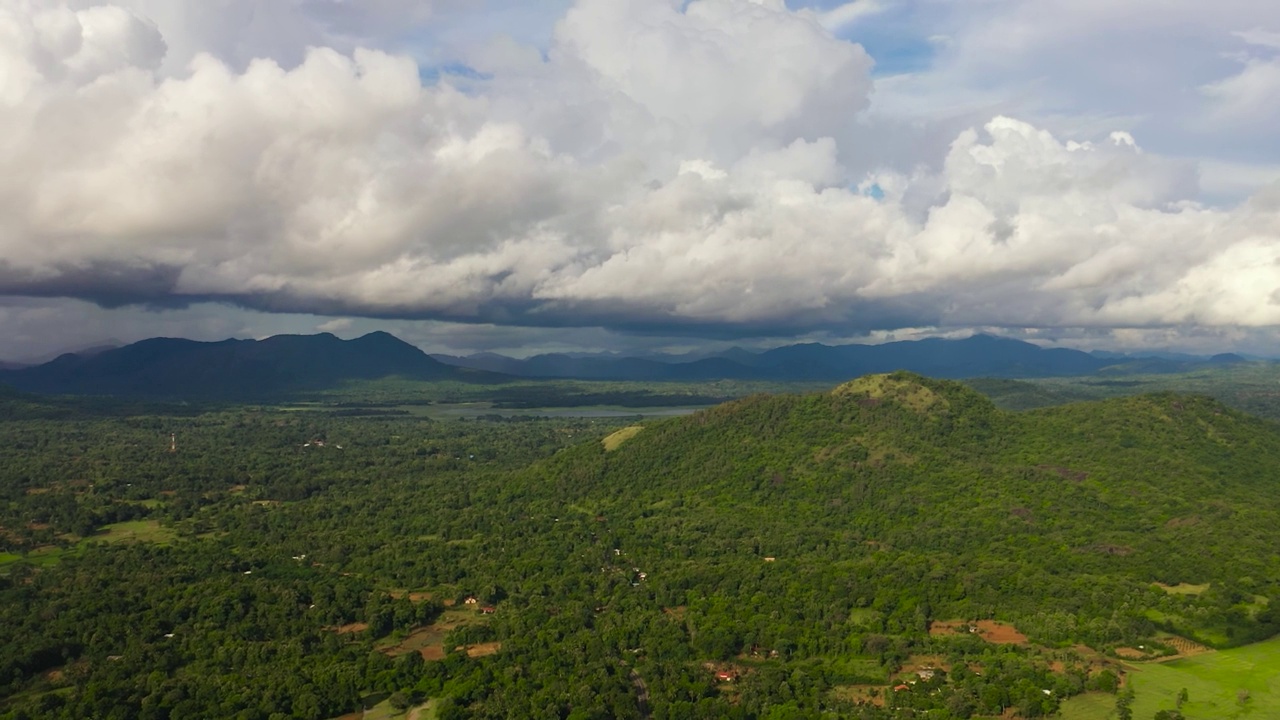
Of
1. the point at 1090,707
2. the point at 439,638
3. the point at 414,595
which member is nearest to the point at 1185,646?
the point at 1090,707

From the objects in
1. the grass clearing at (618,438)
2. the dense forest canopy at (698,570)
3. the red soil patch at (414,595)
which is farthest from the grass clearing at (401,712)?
the grass clearing at (618,438)

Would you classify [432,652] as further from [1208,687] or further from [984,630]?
[1208,687]

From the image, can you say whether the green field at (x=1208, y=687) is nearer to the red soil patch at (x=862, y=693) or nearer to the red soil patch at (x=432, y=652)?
the red soil patch at (x=862, y=693)

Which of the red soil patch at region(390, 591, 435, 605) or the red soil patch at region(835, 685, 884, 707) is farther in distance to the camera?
the red soil patch at region(390, 591, 435, 605)

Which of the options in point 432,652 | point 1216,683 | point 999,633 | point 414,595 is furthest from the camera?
point 414,595

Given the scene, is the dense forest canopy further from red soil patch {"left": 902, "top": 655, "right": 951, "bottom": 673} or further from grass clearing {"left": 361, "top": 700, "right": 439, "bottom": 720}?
grass clearing {"left": 361, "top": 700, "right": 439, "bottom": 720}

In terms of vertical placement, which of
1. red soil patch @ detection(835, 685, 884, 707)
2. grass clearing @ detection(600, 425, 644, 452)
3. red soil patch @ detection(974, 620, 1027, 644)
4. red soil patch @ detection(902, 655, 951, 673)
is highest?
grass clearing @ detection(600, 425, 644, 452)

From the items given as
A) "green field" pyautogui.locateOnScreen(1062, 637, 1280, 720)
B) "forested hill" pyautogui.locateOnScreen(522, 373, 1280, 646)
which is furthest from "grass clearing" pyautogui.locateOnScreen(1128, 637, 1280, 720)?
"forested hill" pyautogui.locateOnScreen(522, 373, 1280, 646)

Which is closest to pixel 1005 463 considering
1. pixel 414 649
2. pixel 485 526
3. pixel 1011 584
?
pixel 1011 584
